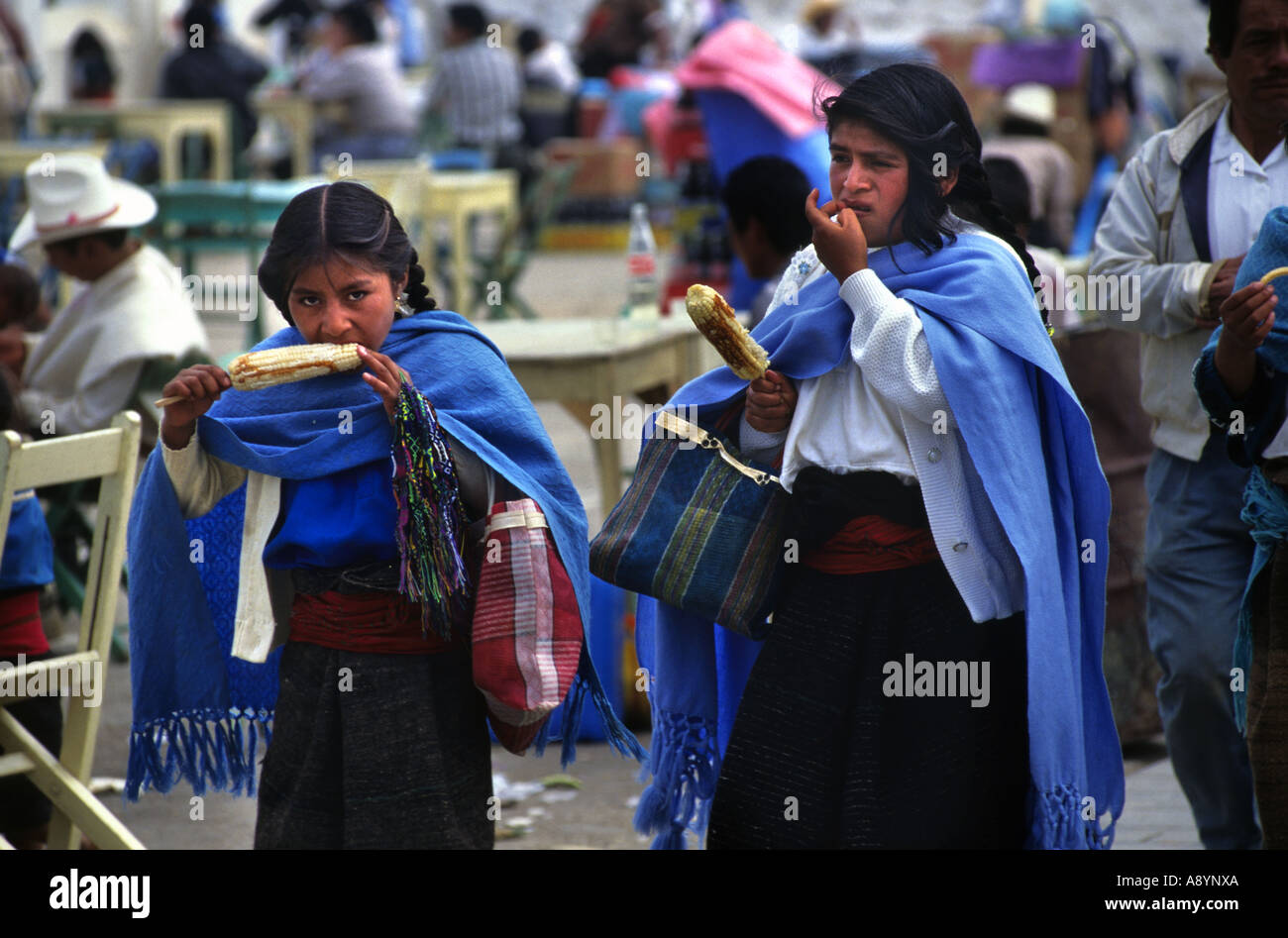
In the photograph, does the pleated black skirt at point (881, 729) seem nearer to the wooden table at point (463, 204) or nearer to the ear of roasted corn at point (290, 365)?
Answer: the ear of roasted corn at point (290, 365)

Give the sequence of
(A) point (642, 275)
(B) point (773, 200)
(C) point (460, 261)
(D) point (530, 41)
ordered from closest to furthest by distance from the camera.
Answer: (B) point (773, 200) → (A) point (642, 275) → (C) point (460, 261) → (D) point (530, 41)

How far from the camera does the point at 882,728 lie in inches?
117

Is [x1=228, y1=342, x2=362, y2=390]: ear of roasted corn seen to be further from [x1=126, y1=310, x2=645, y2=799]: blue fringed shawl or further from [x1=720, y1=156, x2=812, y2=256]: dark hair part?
[x1=720, y1=156, x2=812, y2=256]: dark hair part

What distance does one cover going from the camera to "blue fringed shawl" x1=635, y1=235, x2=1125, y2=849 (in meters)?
2.87

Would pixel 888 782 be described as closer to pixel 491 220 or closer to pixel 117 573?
pixel 117 573

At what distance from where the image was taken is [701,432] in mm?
3139

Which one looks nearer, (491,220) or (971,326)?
(971,326)

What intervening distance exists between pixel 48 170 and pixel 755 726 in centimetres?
368

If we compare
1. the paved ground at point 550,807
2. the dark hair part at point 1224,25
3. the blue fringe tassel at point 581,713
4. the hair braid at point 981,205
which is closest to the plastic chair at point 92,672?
the paved ground at point 550,807

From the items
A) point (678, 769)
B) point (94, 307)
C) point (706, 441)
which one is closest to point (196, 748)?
point (678, 769)

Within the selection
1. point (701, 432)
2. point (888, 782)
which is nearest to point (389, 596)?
point (701, 432)

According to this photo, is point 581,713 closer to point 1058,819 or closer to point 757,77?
point 1058,819

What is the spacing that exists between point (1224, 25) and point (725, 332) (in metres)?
1.59
